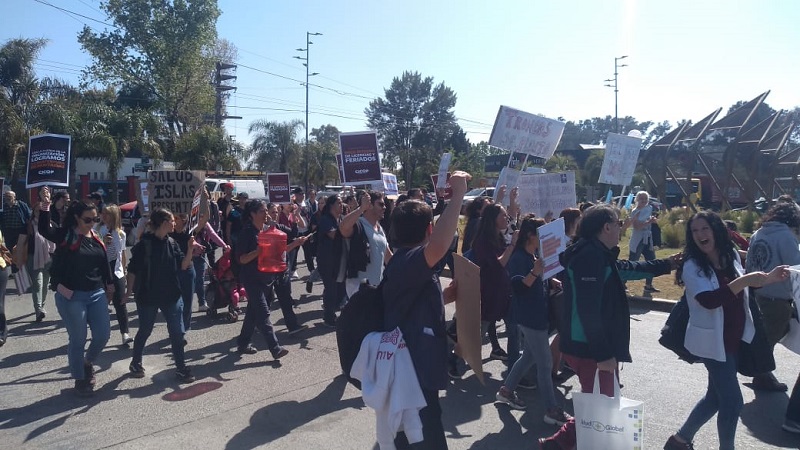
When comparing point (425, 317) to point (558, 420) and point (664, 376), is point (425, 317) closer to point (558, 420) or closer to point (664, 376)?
point (558, 420)

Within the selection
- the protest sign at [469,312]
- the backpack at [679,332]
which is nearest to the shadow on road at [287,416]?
the protest sign at [469,312]

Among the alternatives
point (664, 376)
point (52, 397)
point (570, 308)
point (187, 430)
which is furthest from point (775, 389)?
point (52, 397)

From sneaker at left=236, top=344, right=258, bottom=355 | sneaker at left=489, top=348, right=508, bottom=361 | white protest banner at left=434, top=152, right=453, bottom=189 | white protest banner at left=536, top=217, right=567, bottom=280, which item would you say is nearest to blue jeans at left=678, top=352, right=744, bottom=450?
white protest banner at left=536, top=217, right=567, bottom=280

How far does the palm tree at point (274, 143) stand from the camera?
46.8 meters

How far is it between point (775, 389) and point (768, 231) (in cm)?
149

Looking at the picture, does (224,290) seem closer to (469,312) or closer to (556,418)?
(556,418)

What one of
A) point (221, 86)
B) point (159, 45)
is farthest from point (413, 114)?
point (159, 45)

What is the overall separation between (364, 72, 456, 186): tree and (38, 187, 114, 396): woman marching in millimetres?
61643

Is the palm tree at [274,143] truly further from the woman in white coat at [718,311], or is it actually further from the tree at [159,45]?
the woman in white coat at [718,311]

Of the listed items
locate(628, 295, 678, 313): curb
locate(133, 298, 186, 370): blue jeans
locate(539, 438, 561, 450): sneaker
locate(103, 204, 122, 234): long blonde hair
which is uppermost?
locate(103, 204, 122, 234): long blonde hair

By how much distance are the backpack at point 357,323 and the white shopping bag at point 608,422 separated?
130 cm

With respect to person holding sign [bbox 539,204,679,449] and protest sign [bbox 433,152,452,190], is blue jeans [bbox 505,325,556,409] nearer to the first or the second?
person holding sign [bbox 539,204,679,449]

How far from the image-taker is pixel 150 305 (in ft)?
19.7

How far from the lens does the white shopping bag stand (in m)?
3.48
